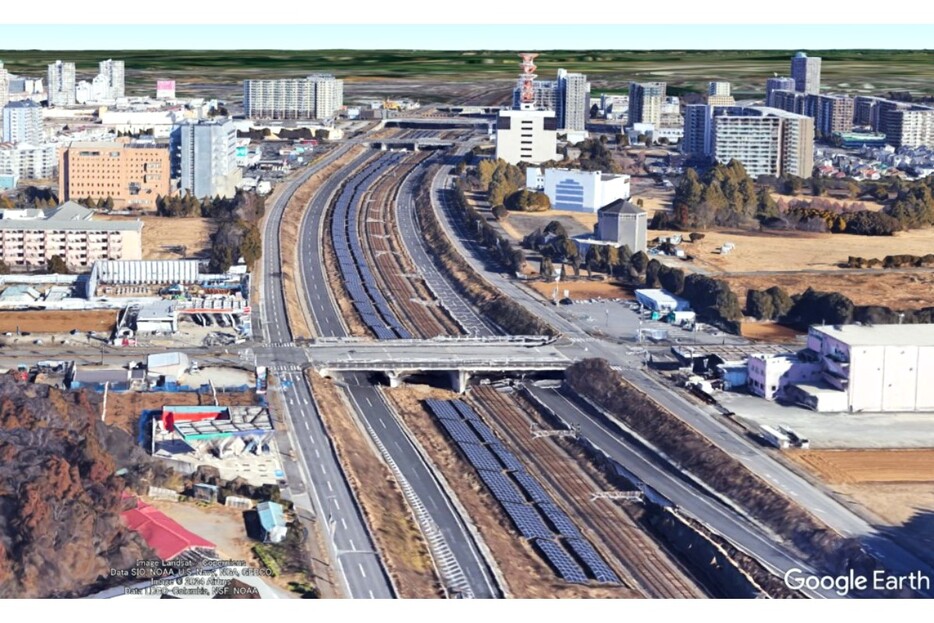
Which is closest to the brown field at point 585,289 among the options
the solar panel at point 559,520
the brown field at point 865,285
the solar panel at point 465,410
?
the brown field at point 865,285

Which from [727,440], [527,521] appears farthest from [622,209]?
[527,521]

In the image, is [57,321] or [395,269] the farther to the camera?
[395,269]

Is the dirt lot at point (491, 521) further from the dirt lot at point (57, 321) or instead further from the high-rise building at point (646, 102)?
the high-rise building at point (646, 102)

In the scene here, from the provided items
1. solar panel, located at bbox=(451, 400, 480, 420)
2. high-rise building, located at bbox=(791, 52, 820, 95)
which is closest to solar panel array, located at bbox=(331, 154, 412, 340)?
solar panel, located at bbox=(451, 400, 480, 420)

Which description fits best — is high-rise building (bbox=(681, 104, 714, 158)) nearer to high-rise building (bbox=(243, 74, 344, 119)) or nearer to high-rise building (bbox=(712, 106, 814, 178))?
high-rise building (bbox=(712, 106, 814, 178))

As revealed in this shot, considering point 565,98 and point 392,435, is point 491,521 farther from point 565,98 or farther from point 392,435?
point 565,98

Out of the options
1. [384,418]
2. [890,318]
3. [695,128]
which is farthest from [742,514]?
[695,128]
